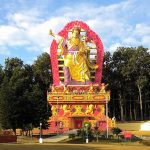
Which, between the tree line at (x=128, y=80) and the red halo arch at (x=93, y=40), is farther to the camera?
the tree line at (x=128, y=80)

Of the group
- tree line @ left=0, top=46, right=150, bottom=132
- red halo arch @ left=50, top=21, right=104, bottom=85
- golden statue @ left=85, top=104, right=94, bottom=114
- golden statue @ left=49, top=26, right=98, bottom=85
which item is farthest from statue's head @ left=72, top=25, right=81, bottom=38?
tree line @ left=0, top=46, right=150, bottom=132

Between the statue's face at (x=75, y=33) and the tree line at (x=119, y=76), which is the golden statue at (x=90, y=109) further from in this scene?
the tree line at (x=119, y=76)

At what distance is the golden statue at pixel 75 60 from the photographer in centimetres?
8656

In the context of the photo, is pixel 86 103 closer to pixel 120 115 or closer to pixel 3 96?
pixel 3 96

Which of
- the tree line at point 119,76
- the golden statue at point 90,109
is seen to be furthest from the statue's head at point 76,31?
the tree line at point 119,76

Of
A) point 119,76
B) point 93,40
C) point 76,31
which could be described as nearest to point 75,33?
point 76,31

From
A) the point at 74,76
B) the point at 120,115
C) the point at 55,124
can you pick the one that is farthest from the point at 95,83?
the point at 120,115

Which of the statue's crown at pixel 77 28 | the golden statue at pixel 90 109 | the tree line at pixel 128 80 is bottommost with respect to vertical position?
the golden statue at pixel 90 109

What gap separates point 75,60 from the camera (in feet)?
286

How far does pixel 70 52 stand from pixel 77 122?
14.0 metres

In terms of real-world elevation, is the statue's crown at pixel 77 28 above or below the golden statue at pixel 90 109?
above

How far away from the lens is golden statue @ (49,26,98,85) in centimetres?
8656

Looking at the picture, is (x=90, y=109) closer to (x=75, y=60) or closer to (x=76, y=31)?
(x=75, y=60)

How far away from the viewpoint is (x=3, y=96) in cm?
6744
